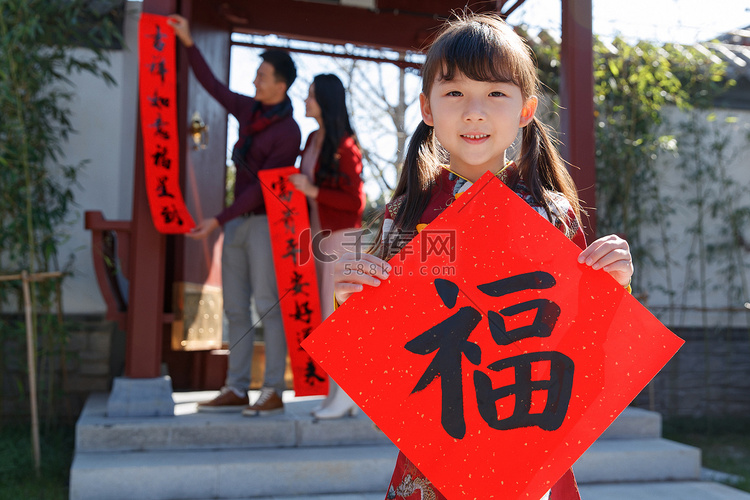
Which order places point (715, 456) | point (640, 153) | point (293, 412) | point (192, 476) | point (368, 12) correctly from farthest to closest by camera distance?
point (640, 153), point (368, 12), point (715, 456), point (293, 412), point (192, 476)

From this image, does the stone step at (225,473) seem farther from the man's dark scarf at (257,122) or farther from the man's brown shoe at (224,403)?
the man's dark scarf at (257,122)

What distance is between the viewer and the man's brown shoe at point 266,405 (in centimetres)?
283

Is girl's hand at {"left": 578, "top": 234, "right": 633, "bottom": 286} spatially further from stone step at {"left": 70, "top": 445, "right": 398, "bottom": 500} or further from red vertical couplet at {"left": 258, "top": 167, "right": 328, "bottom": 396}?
red vertical couplet at {"left": 258, "top": 167, "right": 328, "bottom": 396}

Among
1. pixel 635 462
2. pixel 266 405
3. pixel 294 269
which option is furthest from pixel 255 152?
pixel 635 462

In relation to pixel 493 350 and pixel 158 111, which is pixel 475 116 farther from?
pixel 158 111

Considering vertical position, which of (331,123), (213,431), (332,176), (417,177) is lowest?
(213,431)

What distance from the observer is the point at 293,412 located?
2992 millimetres

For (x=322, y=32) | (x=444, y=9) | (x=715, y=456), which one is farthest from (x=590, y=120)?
(x=715, y=456)

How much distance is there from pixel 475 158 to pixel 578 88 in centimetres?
200

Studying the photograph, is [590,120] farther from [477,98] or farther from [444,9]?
[477,98]

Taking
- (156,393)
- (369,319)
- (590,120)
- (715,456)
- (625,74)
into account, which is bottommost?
(715,456)

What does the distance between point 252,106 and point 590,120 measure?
5.00 feet

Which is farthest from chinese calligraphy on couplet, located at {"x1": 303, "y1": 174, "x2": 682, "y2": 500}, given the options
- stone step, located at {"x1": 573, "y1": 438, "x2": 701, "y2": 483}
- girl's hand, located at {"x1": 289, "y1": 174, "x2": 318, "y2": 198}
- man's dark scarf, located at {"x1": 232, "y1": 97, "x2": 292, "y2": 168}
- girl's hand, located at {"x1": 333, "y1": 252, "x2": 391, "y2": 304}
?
man's dark scarf, located at {"x1": 232, "y1": 97, "x2": 292, "y2": 168}

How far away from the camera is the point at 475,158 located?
1.08 m
